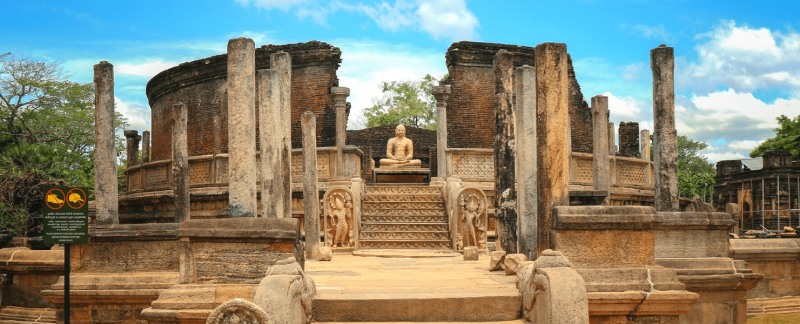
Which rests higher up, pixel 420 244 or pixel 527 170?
pixel 527 170

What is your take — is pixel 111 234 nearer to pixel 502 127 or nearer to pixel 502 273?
pixel 502 273

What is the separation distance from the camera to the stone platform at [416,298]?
611 centimetres

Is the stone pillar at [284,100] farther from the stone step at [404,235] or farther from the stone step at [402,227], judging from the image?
the stone step at [402,227]

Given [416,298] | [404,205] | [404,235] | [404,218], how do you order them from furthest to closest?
[404,205], [404,218], [404,235], [416,298]

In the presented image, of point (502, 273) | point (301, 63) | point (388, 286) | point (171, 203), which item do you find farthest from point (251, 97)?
point (301, 63)

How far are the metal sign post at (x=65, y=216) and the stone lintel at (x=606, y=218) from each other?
4400 millimetres

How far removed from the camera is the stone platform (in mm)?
6105

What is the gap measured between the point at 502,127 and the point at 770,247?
441 cm

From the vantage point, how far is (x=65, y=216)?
245 inches

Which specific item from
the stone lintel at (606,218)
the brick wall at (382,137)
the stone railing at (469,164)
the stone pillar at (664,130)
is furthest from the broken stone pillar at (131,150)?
the stone lintel at (606,218)

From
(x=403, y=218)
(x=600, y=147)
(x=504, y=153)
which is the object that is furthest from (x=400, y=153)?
(x=504, y=153)

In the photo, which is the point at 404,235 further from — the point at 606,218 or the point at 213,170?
the point at 606,218

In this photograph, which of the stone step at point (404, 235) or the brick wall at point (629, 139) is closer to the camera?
the stone step at point (404, 235)

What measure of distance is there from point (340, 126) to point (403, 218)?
3.44 m
